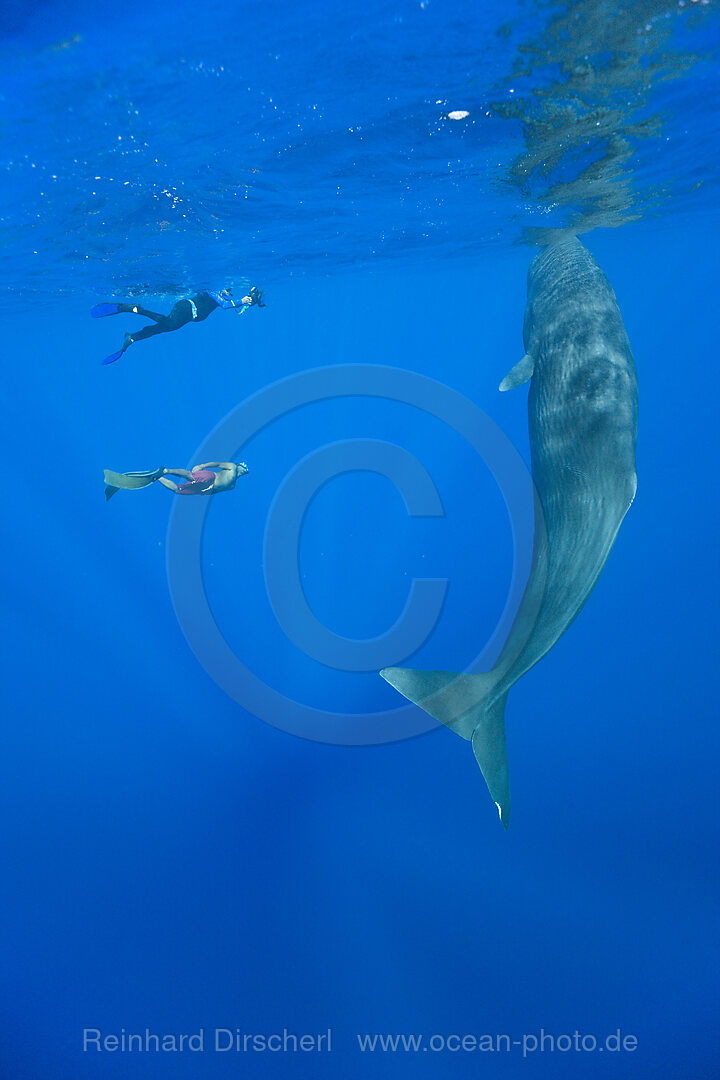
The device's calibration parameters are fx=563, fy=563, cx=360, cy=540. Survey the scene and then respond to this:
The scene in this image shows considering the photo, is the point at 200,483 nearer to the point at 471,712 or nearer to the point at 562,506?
the point at 471,712

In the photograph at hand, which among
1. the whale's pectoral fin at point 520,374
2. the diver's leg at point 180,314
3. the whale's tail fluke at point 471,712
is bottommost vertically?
the whale's tail fluke at point 471,712

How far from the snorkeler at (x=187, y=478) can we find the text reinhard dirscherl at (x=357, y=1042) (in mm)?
8671

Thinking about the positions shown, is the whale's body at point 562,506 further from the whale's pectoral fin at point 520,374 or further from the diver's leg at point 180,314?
the diver's leg at point 180,314

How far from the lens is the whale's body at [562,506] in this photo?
3.24m

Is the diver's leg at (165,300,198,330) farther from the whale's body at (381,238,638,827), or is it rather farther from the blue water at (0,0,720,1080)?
the whale's body at (381,238,638,827)

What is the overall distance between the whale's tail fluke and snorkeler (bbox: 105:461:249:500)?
6968 millimetres

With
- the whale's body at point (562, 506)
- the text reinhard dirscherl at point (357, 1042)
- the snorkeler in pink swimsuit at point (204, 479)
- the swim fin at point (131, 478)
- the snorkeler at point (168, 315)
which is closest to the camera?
the whale's body at point (562, 506)

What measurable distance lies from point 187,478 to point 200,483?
0.25 m

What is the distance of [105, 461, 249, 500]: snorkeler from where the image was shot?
31.5ft

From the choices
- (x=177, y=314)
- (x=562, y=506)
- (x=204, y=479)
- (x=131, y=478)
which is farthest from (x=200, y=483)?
(x=562, y=506)

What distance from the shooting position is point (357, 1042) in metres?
8.58

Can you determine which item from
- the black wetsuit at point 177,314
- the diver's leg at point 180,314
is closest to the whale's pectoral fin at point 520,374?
the black wetsuit at point 177,314

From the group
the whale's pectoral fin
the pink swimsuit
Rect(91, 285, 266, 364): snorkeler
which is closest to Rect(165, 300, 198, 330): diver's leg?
Rect(91, 285, 266, 364): snorkeler

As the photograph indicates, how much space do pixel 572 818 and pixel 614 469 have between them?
9.24m
